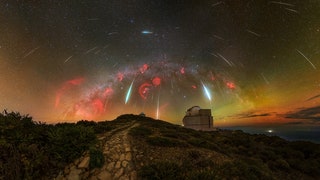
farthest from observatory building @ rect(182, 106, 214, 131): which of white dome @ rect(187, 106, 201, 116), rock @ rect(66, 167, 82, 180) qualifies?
rock @ rect(66, 167, 82, 180)

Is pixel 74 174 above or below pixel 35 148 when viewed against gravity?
below

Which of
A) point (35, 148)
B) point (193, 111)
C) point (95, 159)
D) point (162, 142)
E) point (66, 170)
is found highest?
point (193, 111)

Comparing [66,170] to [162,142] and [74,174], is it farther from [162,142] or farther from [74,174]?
[162,142]

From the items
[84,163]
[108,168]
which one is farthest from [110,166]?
[84,163]

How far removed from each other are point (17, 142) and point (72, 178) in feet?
10.9

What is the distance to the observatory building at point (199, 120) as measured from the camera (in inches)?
2191

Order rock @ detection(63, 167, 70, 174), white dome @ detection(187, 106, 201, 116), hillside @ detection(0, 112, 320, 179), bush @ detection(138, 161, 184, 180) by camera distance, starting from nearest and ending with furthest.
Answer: hillside @ detection(0, 112, 320, 179) → bush @ detection(138, 161, 184, 180) → rock @ detection(63, 167, 70, 174) → white dome @ detection(187, 106, 201, 116)

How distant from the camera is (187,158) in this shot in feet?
38.4

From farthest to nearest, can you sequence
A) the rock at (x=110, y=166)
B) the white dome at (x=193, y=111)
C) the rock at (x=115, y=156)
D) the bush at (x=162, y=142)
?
1. the white dome at (x=193, y=111)
2. the bush at (x=162, y=142)
3. the rock at (x=115, y=156)
4. the rock at (x=110, y=166)

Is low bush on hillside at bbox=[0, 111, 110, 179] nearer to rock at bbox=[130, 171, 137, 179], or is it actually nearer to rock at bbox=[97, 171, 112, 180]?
rock at bbox=[97, 171, 112, 180]

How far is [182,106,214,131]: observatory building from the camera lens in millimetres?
55656

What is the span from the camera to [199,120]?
184 feet

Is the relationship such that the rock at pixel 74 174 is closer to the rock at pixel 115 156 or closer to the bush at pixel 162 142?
the rock at pixel 115 156

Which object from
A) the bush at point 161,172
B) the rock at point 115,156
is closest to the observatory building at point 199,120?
the rock at point 115,156
